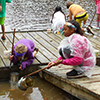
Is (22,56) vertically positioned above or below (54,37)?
above

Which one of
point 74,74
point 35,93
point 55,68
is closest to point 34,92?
point 35,93

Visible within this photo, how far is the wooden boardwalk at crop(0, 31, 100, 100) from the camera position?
12.5 feet

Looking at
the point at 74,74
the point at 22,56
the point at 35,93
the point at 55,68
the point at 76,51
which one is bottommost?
the point at 35,93

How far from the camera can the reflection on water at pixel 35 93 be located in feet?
14.2

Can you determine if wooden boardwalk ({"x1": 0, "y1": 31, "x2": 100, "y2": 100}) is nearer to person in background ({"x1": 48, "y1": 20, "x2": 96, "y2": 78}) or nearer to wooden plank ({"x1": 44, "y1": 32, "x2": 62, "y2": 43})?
wooden plank ({"x1": 44, "y1": 32, "x2": 62, "y2": 43})

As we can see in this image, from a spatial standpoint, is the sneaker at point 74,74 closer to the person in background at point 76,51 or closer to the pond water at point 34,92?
the person in background at point 76,51

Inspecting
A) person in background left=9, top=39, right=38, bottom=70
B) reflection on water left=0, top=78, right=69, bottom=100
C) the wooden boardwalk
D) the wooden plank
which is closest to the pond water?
reflection on water left=0, top=78, right=69, bottom=100

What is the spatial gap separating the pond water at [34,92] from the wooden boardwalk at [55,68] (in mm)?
163

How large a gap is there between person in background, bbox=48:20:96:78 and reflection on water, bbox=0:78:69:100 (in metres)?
0.51

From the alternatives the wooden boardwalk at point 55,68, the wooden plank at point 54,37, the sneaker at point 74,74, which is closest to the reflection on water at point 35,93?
the wooden boardwalk at point 55,68

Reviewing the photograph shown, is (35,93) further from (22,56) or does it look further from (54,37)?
(54,37)

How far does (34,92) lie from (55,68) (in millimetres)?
631

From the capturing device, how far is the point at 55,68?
482 centimetres

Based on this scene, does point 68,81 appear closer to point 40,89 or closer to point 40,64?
point 40,89
